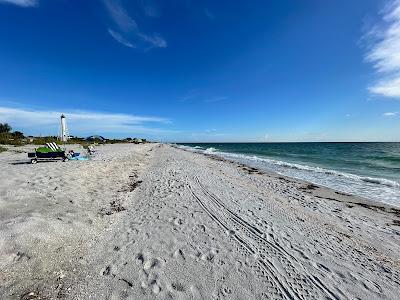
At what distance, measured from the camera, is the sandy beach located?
153 inches

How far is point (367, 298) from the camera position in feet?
12.5

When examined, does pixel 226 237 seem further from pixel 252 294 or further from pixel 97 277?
pixel 97 277

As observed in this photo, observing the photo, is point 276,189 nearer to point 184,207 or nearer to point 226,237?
point 184,207

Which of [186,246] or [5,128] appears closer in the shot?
[186,246]

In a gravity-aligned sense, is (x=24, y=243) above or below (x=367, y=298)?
above

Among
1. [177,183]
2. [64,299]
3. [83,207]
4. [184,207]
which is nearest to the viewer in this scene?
[64,299]

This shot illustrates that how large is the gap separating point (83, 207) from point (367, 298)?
7126 millimetres

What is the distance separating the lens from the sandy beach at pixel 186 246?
389 centimetres

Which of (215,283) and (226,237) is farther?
(226,237)

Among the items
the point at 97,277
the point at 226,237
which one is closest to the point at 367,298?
the point at 226,237

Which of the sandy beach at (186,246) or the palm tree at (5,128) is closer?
the sandy beach at (186,246)

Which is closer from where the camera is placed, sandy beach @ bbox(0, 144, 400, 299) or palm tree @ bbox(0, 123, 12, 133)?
sandy beach @ bbox(0, 144, 400, 299)

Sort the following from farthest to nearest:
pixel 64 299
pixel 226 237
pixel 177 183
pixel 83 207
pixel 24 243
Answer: pixel 177 183 < pixel 83 207 < pixel 226 237 < pixel 24 243 < pixel 64 299

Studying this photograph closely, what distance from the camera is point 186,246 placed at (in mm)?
5324
